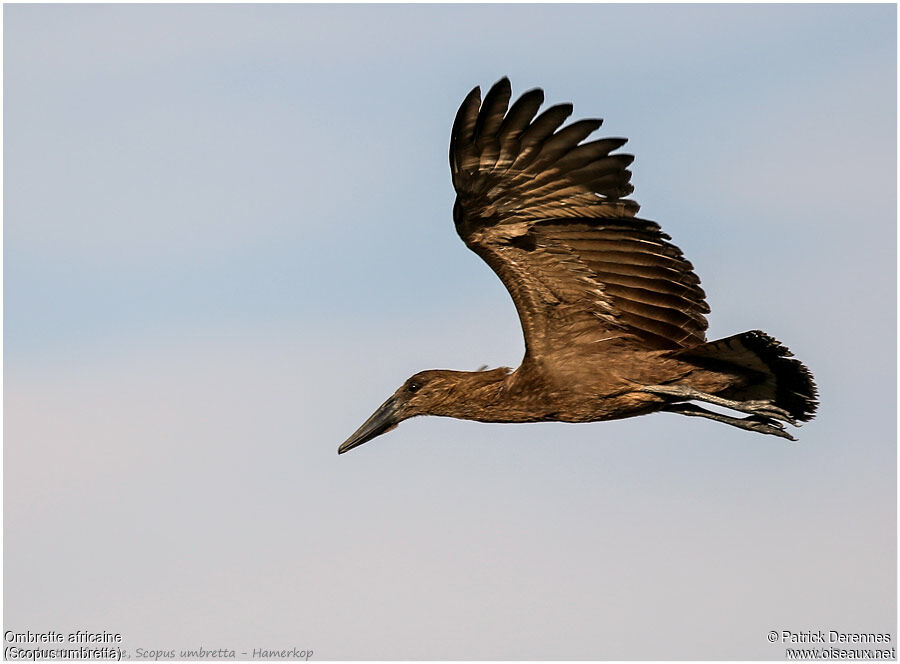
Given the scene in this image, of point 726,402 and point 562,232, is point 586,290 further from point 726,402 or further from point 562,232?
point 726,402

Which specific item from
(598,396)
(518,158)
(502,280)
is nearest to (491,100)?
(518,158)

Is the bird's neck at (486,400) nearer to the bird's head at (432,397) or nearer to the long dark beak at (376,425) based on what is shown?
the bird's head at (432,397)

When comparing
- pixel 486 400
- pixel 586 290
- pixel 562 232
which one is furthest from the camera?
pixel 486 400

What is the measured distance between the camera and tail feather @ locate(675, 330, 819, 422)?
11.6 m

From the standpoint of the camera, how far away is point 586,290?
12.0m

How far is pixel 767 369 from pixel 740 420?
1.34 ft

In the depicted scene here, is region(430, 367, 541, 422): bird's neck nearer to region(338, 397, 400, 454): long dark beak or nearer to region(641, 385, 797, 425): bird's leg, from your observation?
region(338, 397, 400, 454): long dark beak

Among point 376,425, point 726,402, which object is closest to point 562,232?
point 726,402

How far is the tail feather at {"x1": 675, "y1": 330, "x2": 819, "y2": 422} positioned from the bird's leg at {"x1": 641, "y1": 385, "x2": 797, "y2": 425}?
4 centimetres

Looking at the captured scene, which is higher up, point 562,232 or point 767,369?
point 562,232

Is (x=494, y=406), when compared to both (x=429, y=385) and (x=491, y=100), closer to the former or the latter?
(x=429, y=385)

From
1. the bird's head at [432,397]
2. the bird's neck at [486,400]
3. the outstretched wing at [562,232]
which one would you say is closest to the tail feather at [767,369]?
the outstretched wing at [562,232]

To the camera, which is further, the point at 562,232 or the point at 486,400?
the point at 486,400

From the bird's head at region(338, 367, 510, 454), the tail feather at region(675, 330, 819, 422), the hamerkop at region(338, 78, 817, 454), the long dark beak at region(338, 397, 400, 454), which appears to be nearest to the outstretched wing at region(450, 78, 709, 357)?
the hamerkop at region(338, 78, 817, 454)
